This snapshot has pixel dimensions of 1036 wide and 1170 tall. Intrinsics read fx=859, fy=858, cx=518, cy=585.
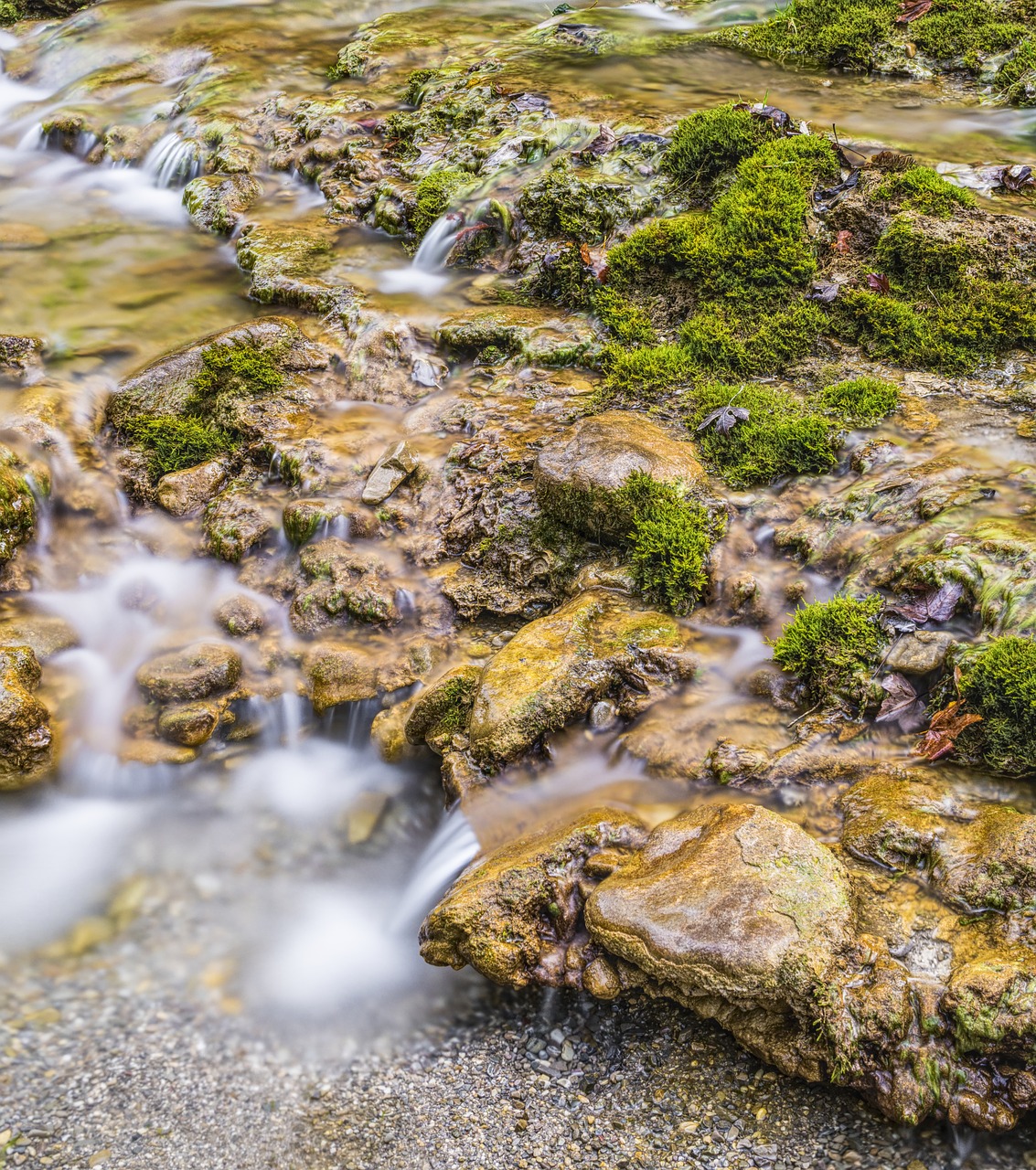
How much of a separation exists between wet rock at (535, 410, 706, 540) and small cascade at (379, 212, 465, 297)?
378 centimetres

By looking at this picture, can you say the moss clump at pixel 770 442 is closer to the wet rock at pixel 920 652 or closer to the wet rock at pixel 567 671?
the wet rock at pixel 567 671

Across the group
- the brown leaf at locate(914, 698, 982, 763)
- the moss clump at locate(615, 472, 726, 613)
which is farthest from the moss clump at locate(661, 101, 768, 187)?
the brown leaf at locate(914, 698, 982, 763)

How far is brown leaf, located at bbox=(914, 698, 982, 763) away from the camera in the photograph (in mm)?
4523

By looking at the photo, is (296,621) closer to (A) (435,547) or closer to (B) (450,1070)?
(A) (435,547)

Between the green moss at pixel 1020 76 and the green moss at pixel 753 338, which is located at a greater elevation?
the green moss at pixel 1020 76

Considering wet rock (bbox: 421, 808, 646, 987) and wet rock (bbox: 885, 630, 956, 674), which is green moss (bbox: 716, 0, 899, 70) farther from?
wet rock (bbox: 421, 808, 646, 987)

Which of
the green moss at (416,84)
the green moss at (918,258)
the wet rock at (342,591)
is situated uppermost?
the green moss at (416,84)

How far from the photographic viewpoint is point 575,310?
8.48 metres

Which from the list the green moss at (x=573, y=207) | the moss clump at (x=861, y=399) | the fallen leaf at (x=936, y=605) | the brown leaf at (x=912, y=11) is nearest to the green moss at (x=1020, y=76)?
the brown leaf at (x=912, y=11)

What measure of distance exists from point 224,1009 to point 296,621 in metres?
2.82

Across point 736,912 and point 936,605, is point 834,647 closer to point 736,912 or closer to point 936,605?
point 936,605

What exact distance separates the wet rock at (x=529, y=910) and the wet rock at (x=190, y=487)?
445 centimetres

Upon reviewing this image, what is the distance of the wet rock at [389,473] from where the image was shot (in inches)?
280

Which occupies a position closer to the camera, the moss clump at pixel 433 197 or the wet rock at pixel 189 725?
the wet rock at pixel 189 725
